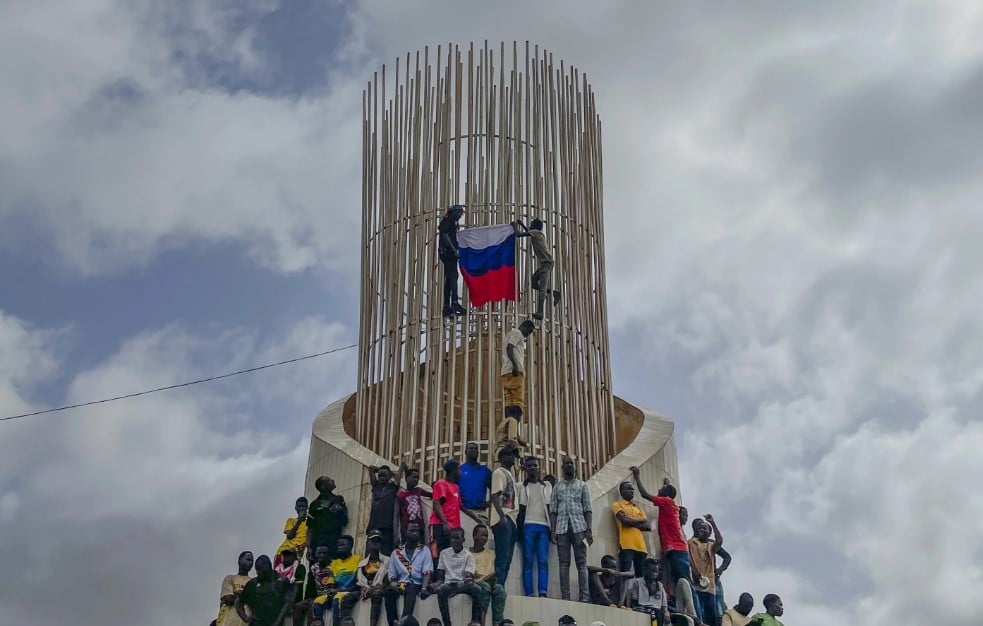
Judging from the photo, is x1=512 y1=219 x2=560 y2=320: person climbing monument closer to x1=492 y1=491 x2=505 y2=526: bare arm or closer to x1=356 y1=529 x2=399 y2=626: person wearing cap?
x1=492 y1=491 x2=505 y2=526: bare arm

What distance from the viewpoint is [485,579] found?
49.9 feet

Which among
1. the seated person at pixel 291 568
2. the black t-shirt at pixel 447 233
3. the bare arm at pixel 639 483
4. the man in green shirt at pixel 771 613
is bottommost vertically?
the man in green shirt at pixel 771 613

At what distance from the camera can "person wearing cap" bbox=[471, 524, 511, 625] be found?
14.9m

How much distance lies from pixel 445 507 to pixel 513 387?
87.7 inches

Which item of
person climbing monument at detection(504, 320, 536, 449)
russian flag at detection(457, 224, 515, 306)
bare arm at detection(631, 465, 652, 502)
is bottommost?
bare arm at detection(631, 465, 652, 502)

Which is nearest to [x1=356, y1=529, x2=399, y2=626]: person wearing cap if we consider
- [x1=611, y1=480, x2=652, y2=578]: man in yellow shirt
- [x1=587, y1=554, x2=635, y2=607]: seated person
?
[x1=587, y1=554, x2=635, y2=607]: seated person

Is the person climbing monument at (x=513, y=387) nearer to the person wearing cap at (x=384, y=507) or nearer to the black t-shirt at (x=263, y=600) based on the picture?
the person wearing cap at (x=384, y=507)

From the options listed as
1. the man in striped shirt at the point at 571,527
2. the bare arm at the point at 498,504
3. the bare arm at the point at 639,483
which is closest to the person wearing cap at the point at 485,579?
the bare arm at the point at 498,504

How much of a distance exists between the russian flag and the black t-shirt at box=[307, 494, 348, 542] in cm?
343

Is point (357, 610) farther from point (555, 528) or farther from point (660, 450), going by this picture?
point (660, 450)

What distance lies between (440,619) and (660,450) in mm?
4828

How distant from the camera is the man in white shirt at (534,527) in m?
15.7

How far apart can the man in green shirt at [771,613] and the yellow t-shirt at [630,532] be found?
1522 mm

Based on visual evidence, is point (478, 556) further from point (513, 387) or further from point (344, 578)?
point (513, 387)
